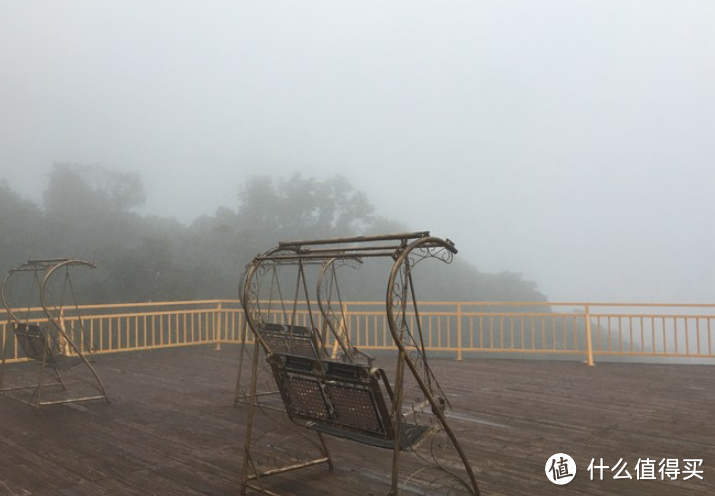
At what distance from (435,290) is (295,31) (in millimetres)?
35970

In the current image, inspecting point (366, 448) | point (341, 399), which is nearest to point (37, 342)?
point (366, 448)

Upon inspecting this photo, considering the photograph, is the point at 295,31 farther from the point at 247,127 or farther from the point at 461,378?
the point at 461,378

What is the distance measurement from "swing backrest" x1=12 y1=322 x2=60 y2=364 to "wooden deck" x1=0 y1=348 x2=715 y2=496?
52 cm

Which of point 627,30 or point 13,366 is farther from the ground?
point 627,30

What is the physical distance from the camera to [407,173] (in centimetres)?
7150

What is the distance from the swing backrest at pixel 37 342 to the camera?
6.12m

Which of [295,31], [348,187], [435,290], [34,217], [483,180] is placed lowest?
[435,290]

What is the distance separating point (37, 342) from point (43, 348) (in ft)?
0.36

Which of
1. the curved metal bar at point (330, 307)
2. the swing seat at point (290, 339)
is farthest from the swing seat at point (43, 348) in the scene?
the curved metal bar at point (330, 307)

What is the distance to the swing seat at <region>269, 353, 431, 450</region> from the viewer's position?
307 centimetres

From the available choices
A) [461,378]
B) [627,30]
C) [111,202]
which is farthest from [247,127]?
[461,378]

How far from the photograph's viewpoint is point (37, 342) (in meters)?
6.28

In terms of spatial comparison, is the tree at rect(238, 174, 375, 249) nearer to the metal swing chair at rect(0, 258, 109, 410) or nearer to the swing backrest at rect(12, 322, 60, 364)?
the metal swing chair at rect(0, 258, 109, 410)

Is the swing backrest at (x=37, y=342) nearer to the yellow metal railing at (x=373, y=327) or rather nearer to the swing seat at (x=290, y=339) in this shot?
the yellow metal railing at (x=373, y=327)
